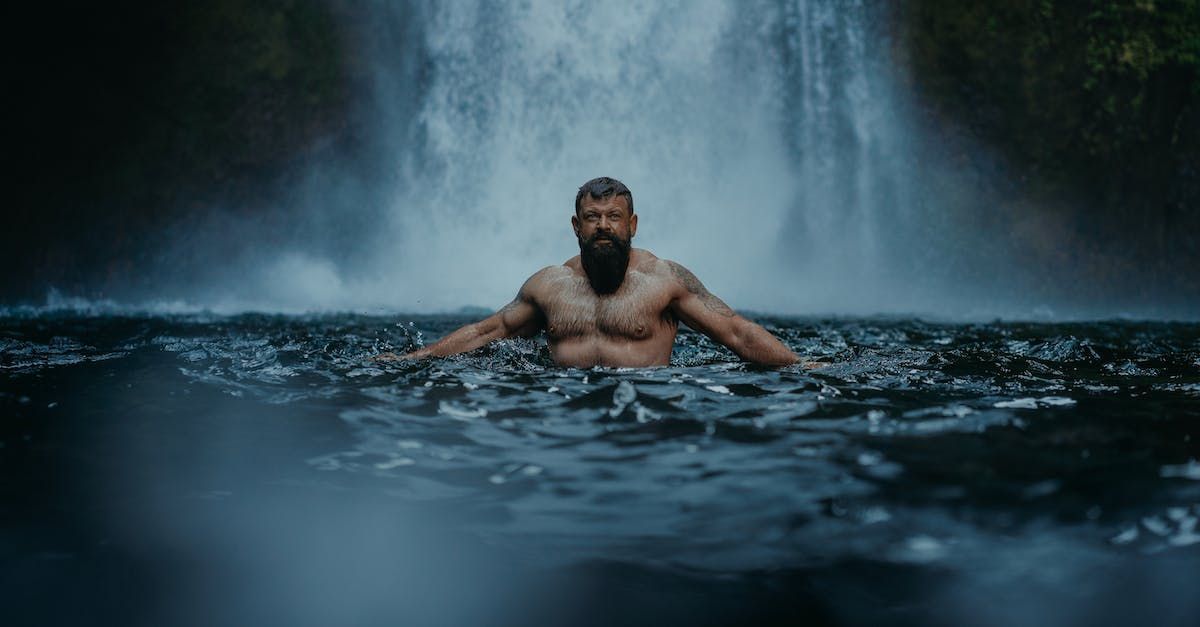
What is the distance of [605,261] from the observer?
16.4ft

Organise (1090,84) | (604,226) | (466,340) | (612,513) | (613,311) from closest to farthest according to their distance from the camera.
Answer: (612,513)
(604,226)
(613,311)
(466,340)
(1090,84)

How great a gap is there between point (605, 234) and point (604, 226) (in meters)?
0.04

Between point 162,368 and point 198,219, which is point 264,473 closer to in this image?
point 162,368

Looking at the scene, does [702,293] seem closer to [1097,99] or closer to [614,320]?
[614,320]

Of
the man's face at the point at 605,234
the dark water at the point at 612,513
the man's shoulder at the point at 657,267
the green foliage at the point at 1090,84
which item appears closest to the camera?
the dark water at the point at 612,513

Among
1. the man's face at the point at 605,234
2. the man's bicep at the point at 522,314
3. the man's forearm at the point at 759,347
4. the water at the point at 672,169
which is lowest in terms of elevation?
the man's forearm at the point at 759,347

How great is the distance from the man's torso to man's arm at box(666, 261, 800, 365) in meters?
0.10

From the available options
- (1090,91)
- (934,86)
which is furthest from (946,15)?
(1090,91)

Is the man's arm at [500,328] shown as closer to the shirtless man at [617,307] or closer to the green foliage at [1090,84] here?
the shirtless man at [617,307]

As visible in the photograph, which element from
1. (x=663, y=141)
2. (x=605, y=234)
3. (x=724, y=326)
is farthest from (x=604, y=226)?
(x=663, y=141)

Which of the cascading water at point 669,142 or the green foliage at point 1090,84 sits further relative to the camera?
the cascading water at point 669,142

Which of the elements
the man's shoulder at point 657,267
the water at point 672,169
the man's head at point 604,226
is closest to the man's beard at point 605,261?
the man's head at point 604,226

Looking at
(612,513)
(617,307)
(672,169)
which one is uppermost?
(672,169)

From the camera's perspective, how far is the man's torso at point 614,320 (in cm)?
510
